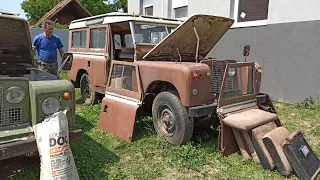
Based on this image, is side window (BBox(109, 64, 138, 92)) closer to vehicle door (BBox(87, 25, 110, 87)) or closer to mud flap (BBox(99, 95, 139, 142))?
mud flap (BBox(99, 95, 139, 142))

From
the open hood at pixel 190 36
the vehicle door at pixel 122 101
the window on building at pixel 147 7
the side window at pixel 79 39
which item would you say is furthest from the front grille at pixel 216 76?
the window on building at pixel 147 7

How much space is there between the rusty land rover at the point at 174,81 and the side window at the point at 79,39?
0.85 meters

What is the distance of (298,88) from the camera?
6.53 metres

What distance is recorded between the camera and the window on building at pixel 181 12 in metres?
9.73

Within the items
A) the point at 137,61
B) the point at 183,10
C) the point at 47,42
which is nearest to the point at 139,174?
the point at 137,61

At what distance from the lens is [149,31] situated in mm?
5305

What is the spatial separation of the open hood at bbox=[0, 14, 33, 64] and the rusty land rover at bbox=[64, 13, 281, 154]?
59 cm

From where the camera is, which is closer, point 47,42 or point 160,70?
point 160,70

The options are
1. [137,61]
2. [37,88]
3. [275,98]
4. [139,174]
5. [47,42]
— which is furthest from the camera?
[275,98]

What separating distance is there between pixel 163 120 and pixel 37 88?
2001 millimetres

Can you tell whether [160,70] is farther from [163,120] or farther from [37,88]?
[37,88]

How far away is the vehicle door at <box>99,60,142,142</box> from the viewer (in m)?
4.38

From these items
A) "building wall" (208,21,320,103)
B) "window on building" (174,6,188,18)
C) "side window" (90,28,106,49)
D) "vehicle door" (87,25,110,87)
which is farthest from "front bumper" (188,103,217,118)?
"window on building" (174,6,188,18)

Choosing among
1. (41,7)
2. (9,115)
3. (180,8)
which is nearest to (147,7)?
(180,8)
